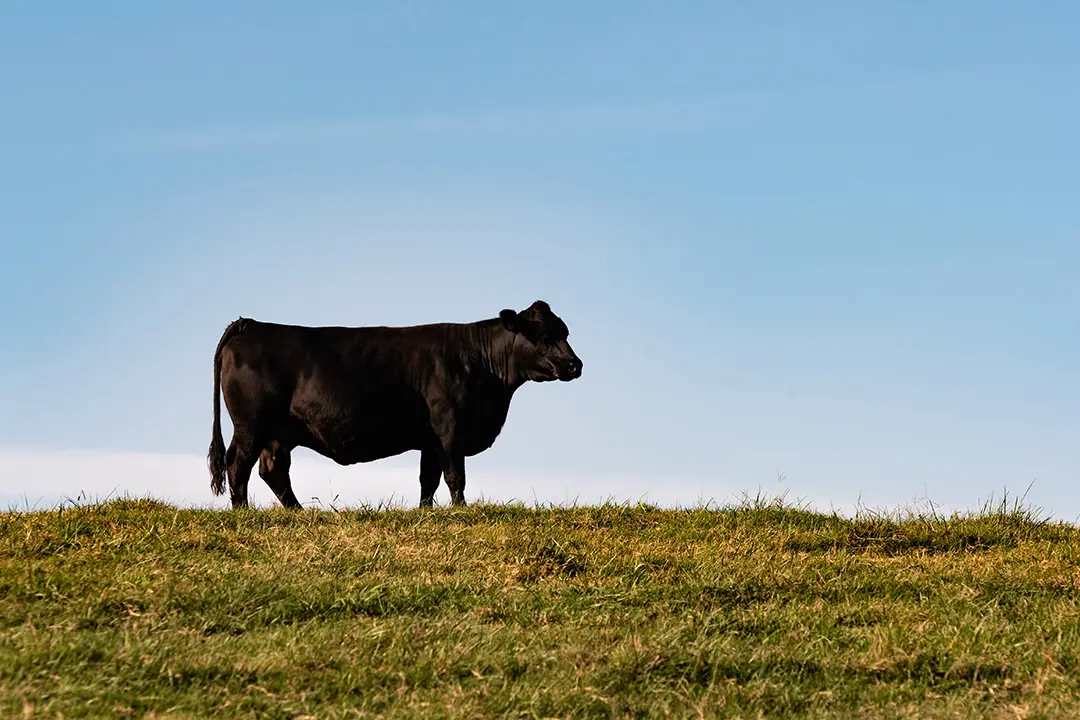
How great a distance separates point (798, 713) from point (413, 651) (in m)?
2.34

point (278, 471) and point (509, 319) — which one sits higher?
point (509, 319)

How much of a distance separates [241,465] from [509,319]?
382 centimetres

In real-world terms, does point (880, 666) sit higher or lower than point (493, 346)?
lower

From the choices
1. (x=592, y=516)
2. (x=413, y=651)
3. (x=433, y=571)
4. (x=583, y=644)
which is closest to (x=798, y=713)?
(x=583, y=644)

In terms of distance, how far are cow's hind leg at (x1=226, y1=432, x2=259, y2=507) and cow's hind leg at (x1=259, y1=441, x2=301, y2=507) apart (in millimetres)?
269

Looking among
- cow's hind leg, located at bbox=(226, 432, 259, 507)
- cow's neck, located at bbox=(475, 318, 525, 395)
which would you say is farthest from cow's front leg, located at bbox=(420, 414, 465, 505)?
cow's hind leg, located at bbox=(226, 432, 259, 507)

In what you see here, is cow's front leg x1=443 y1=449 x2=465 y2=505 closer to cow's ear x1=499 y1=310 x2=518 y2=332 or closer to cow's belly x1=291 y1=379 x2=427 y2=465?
cow's belly x1=291 y1=379 x2=427 y2=465

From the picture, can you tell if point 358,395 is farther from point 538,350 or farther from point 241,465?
point 538,350

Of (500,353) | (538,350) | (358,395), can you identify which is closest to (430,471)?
(358,395)

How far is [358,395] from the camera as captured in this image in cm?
1570

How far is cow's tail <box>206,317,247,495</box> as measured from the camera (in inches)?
617

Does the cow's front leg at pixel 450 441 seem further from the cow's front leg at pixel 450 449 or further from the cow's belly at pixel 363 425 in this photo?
the cow's belly at pixel 363 425

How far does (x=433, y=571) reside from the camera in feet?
32.8

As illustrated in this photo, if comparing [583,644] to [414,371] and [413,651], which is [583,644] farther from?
[414,371]
